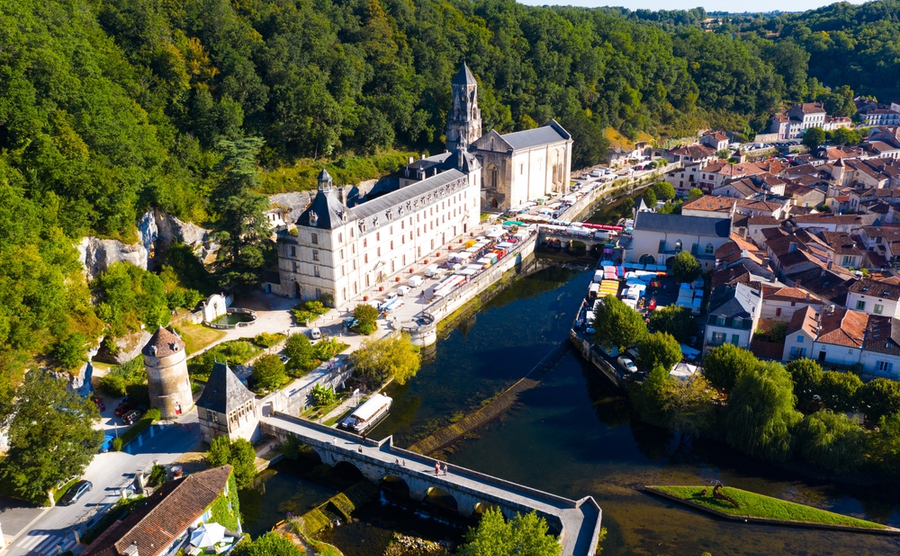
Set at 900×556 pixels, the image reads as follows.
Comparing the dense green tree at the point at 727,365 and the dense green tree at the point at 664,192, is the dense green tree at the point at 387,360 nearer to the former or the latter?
the dense green tree at the point at 727,365

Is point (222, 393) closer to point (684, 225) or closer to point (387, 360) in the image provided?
point (387, 360)

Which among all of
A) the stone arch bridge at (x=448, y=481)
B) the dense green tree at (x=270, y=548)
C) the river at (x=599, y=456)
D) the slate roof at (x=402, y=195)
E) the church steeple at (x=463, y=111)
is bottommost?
the river at (x=599, y=456)

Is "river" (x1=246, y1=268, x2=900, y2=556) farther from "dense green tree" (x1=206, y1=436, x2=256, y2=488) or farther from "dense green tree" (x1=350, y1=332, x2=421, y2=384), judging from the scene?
"dense green tree" (x1=206, y1=436, x2=256, y2=488)

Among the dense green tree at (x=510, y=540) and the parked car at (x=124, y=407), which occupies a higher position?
the dense green tree at (x=510, y=540)

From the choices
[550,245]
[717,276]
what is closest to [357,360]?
[717,276]

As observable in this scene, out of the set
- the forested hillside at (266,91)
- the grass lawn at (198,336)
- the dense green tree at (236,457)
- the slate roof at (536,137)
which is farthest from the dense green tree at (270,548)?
the slate roof at (536,137)
